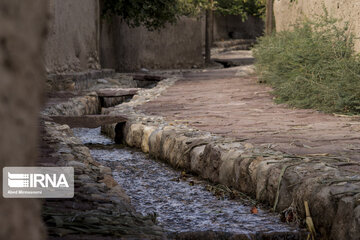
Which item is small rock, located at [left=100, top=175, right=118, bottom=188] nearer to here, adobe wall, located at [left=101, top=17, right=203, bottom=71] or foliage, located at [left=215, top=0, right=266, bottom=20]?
adobe wall, located at [left=101, top=17, right=203, bottom=71]

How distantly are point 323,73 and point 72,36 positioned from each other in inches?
183

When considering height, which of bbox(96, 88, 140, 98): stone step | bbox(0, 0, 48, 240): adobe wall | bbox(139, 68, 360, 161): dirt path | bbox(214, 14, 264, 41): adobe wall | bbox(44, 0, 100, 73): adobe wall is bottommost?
bbox(139, 68, 360, 161): dirt path

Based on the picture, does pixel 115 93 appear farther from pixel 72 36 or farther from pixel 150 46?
pixel 150 46

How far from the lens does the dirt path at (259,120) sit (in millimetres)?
3172

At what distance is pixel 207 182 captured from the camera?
3213 mm

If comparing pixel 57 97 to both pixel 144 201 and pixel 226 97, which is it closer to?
pixel 226 97

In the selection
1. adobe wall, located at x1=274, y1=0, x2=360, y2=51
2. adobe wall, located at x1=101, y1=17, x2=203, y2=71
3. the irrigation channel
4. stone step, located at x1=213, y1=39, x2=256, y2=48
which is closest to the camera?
the irrigation channel

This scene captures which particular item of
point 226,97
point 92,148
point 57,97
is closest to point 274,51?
point 226,97

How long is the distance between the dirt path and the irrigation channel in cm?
50

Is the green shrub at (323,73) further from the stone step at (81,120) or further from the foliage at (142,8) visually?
the foliage at (142,8)

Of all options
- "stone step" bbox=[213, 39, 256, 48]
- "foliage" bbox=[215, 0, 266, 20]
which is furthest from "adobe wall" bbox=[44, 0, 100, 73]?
"stone step" bbox=[213, 39, 256, 48]

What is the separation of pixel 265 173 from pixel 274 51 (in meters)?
4.63

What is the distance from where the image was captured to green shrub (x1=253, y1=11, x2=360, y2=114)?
4574 millimetres

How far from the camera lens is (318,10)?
6945 millimetres
